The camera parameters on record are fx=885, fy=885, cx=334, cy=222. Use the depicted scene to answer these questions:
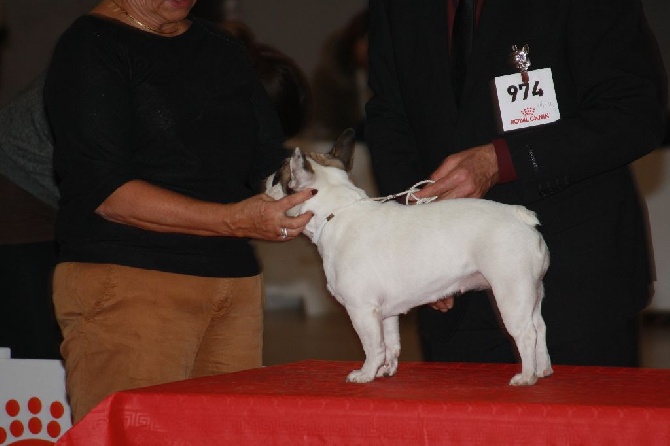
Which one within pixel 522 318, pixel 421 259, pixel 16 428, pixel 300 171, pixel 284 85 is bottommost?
pixel 16 428

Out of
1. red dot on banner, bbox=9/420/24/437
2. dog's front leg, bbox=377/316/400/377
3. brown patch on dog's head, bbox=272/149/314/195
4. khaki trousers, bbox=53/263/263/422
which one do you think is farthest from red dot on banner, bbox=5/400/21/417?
dog's front leg, bbox=377/316/400/377

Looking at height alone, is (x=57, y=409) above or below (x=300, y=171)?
below

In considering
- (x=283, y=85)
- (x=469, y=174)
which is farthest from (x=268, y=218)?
(x=283, y=85)

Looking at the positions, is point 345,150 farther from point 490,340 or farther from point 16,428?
point 16,428

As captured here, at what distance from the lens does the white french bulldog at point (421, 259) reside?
2002mm

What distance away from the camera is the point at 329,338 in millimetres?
7543

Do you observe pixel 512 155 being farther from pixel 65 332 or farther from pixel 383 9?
pixel 65 332

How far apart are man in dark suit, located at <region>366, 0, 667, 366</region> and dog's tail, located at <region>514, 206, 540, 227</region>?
0.49 ft

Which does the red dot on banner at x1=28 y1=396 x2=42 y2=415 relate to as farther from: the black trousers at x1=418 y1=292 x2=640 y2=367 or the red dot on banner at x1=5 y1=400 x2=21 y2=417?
the black trousers at x1=418 y1=292 x2=640 y2=367

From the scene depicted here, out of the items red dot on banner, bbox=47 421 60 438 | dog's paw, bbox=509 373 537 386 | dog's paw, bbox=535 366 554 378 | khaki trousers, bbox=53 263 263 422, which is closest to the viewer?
dog's paw, bbox=509 373 537 386

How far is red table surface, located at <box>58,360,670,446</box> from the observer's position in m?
1.62

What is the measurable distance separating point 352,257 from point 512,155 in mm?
470

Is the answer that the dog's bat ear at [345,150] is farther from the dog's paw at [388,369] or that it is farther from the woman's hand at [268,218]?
the dog's paw at [388,369]

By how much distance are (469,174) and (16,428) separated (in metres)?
2.01
